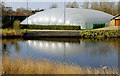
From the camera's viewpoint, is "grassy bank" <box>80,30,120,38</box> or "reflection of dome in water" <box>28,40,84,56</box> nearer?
"reflection of dome in water" <box>28,40,84,56</box>

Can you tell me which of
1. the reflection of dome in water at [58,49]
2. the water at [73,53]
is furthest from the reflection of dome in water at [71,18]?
the water at [73,53]

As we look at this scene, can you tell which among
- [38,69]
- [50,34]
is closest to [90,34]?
[50,34]

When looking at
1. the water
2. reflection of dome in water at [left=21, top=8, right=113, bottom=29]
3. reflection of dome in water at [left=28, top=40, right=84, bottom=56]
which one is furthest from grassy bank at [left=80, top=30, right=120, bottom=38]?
reflection of dome in water at [left=21, top=8, right=113, bottom=29]

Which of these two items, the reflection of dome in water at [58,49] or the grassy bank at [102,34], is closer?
the reflection of dome in water at [58,49]

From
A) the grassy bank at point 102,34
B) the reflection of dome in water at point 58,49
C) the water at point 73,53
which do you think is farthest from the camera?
the grassy bank at point 102,34

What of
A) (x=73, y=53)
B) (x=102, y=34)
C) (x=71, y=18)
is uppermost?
(x=71, y=18)

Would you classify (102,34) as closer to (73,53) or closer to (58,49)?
(58,49)

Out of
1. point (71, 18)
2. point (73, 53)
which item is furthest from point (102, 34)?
point (73, 53)

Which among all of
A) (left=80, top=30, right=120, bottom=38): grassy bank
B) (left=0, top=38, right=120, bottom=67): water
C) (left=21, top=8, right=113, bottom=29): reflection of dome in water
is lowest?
(left=0, top=38, right=120, bottom=67): water

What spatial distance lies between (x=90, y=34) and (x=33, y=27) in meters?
15.0

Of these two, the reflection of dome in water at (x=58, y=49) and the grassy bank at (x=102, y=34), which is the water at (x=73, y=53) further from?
the grassy bank at (x=102, y=34)

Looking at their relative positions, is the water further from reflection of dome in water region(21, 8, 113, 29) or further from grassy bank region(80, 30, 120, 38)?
reflection of dome in water region(21, 8, 113, 29)

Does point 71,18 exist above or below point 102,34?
above

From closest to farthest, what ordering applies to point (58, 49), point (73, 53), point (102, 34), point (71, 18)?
1. point (73, 53)
2. point (58, 49)
3. point (102, 34)
4. point (71, 18)
